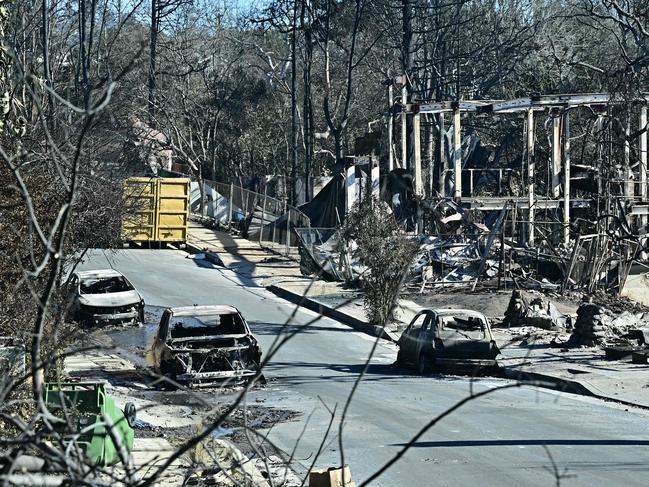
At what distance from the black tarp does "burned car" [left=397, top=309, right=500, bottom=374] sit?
2042 centimetres

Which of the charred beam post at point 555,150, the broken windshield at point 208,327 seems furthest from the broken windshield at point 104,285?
the charred beam post at point 555,150

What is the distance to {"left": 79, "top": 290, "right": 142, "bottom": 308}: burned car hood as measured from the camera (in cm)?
2689

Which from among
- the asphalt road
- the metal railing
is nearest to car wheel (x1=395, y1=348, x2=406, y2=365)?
the asphalt road

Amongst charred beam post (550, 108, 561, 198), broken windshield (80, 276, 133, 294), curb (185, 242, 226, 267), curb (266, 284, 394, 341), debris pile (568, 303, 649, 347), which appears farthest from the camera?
curb (185, 242, 226, 267)

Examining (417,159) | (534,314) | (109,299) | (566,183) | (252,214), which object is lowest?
(534,314)

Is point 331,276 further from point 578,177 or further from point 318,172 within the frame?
point 318,172

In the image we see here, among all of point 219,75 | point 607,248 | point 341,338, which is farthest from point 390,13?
point 341,338

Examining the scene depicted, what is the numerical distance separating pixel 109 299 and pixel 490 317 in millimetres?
9646

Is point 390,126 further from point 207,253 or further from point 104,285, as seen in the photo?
point 104,285

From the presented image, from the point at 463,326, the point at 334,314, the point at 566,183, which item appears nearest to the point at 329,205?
the point at 566,183

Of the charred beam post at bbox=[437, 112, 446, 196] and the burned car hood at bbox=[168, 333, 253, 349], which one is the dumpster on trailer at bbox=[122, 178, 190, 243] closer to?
the charred beam post at bbox=[437, 112, 446, 196]

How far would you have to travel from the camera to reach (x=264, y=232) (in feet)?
143

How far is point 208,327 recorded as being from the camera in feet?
64.6

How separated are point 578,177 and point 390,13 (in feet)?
54.8
